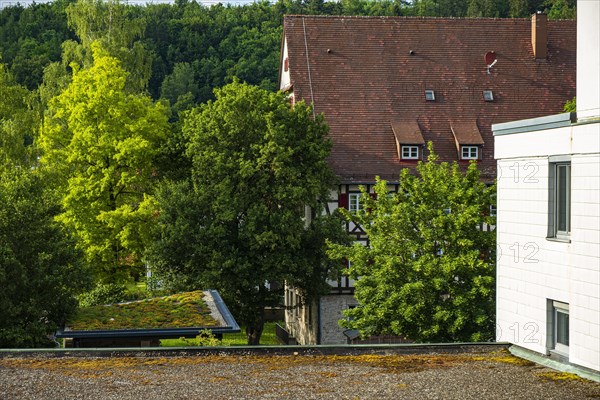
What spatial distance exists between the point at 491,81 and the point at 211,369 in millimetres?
31281

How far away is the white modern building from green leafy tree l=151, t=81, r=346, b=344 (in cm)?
1983

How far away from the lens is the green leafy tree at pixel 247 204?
35375mm

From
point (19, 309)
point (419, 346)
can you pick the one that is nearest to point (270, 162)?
point (19, 309)

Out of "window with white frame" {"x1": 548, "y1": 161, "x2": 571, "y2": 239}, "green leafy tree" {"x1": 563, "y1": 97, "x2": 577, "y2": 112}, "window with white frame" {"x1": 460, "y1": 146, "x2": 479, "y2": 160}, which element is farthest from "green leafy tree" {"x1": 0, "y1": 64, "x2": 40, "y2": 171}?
"window with white frame" {"x1": 548, "y1": 161, "x2": 571, "y2": 239}

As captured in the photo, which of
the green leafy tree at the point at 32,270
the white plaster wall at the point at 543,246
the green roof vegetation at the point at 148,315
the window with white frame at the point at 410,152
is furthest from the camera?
the window with white frame at the point at 410,152

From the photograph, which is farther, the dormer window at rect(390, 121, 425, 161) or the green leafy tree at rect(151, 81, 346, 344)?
the dormer window at rect(390, 121, 425, 161)

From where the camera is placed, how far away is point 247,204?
1427 inches

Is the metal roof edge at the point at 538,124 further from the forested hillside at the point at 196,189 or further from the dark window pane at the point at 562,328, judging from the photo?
the forested hillside at the point at 196,189

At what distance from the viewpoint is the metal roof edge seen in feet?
44.7

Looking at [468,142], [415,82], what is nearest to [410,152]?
[468,142]

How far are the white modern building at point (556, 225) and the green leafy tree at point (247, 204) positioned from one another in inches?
781

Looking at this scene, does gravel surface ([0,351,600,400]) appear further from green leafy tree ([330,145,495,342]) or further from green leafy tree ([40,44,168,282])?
green leafy tree ([40,44,168,282])

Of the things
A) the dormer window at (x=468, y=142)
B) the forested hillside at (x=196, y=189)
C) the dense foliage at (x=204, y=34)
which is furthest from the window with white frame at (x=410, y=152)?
the dense foliage at (x=204, y=34)

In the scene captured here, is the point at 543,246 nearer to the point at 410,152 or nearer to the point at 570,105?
the point at 410,152
